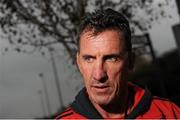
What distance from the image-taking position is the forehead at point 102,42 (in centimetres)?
263

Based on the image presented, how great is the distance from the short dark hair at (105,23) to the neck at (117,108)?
27cm

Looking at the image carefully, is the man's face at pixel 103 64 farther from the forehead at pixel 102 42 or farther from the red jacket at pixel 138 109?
the red jacket at pixel 138 109

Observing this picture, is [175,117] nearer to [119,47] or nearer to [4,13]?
[119,47]

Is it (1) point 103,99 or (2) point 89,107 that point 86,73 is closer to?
(1) point 103,99

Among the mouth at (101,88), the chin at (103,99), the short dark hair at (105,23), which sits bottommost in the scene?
the chin at (103,99)

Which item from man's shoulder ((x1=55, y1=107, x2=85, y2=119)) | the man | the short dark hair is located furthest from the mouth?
man's shoulder ((x1=55, y1=107, x2=85, y2=119))

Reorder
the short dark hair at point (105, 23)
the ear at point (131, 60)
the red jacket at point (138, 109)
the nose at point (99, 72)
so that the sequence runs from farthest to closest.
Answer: the red jacket at point (138, 109) < the ear at point (131, 60) < the short dark hair at point (105, 23) < the nose at point (99, 72)

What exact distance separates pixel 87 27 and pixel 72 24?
13.2 metres

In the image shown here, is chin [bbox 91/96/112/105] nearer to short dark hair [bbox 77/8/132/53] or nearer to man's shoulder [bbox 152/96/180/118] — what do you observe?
short dark hair [bbox 77/8/132/53]

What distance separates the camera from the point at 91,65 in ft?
8.48

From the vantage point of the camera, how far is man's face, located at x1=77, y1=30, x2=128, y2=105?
8.46ft

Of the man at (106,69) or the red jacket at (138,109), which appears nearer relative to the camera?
the man at (106,69)

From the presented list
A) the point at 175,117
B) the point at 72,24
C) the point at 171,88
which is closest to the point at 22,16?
the point at 72,24

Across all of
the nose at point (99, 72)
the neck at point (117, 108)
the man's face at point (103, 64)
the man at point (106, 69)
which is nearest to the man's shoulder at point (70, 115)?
the man at point (106, 69)
